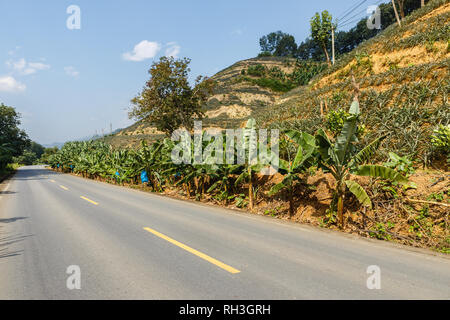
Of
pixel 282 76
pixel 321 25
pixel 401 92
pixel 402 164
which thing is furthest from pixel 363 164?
pixel 282 76

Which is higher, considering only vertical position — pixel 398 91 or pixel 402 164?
pixel 398 91

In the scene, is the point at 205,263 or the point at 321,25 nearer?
the point at 205,263

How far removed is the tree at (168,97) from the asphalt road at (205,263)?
2405 cm

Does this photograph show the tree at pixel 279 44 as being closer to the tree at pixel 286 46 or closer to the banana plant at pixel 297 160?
the tree at pixel 286 46

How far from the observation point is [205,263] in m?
4.70

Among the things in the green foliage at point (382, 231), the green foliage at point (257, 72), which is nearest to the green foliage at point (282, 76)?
the green foliage at point (257, 72)

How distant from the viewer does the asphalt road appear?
3.71 metres

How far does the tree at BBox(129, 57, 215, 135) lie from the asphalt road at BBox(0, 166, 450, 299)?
24.1 m

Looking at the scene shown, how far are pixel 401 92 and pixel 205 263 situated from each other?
12.2 m

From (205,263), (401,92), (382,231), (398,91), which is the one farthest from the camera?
(398,91)

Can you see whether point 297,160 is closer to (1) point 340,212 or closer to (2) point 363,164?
(1) point 340,212

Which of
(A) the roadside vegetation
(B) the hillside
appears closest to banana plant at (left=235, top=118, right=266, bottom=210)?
(A) the roadside vegetation

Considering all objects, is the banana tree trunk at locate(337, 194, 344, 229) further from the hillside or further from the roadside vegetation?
the hillside
